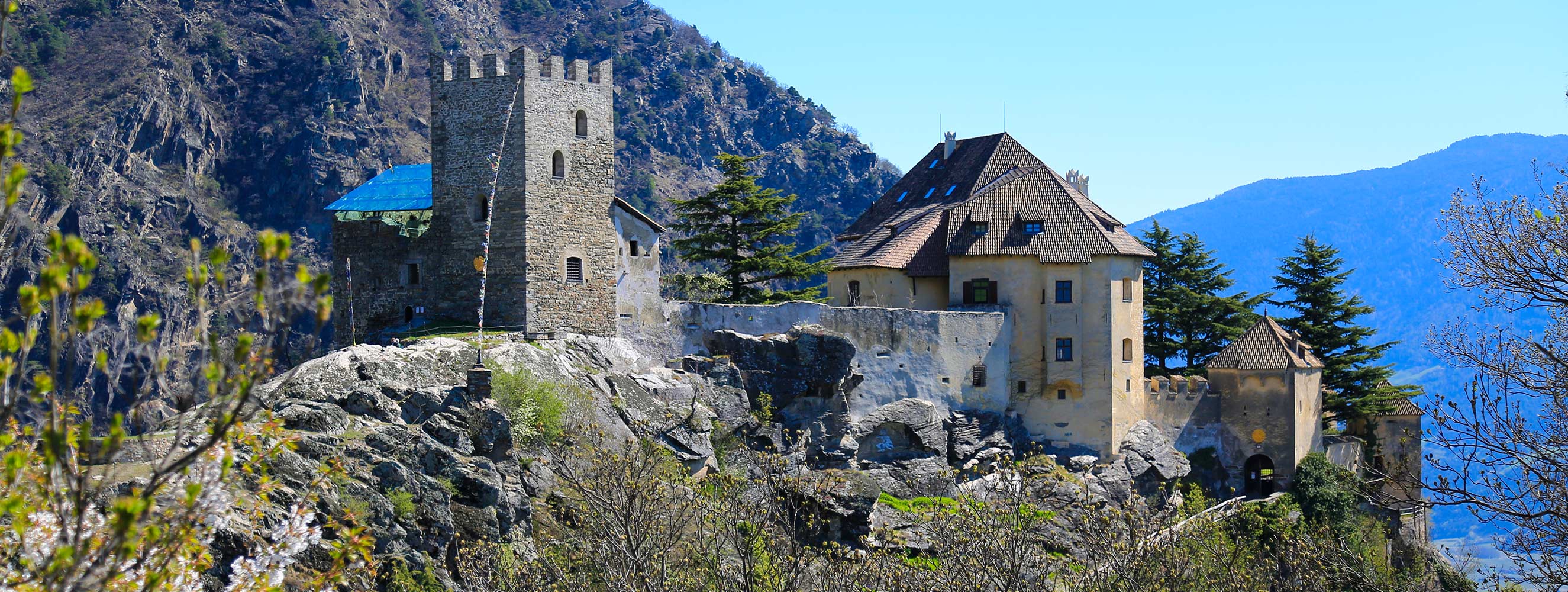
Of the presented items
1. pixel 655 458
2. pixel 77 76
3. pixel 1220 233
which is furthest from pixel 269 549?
pixel 1220 233

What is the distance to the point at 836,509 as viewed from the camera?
36.0 metres

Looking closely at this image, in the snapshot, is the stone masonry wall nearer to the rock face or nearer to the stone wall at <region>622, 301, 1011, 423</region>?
the stone wall at <region>622, 301, 1011, 423</region>

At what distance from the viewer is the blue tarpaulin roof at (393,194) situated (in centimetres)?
3981

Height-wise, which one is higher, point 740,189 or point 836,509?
point 740,189

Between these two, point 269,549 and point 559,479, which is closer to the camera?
point 269,549

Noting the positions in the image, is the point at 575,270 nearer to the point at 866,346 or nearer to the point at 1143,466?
the point at 866,346

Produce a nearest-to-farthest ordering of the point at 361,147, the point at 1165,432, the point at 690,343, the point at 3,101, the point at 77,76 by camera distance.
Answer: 1. the point at 690,343
2. the point at 1165,432
3. the point at 3,101
4. the point at 77,76
5. the point at 361,147

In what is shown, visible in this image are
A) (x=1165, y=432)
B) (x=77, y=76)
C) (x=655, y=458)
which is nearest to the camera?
(x=655, y=458)

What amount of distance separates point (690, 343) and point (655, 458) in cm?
964

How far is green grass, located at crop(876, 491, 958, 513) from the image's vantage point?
120 ft

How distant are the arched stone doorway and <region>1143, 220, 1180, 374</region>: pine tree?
5.41 m

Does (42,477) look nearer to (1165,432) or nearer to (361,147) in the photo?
(1165,432)

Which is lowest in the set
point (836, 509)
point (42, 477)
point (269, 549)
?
point (836, 509)

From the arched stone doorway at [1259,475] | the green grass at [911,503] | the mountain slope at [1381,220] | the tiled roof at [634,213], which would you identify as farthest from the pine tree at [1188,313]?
the mountain slope at [1381,220]
